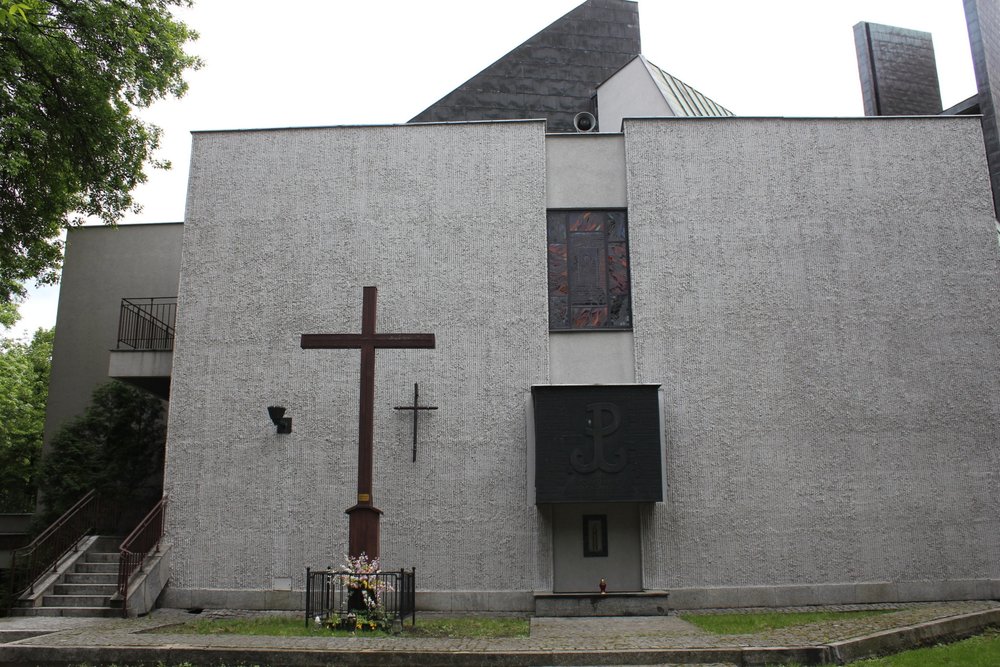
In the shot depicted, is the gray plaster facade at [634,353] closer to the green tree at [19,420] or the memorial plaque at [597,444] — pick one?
the memorial plaque at [597,444]

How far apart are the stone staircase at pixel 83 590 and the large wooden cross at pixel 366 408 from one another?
461cm

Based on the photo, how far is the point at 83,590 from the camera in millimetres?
13219

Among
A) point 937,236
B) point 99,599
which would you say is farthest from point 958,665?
point 99,599

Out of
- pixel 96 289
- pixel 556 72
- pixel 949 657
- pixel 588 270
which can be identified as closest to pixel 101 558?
pixel 96 289

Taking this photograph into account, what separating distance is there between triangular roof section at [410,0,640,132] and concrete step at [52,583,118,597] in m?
13.6

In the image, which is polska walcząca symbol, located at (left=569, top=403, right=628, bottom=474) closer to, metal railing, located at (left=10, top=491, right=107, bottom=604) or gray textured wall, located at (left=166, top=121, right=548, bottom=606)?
gray textured wall, located at (left=166, top=121, right=548, bottom=606)

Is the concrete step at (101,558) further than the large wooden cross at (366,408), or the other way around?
the concrete step at (101,558)

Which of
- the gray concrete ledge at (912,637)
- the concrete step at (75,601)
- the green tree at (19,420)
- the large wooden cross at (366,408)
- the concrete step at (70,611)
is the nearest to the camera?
the gray concrete ledge at (912,637)

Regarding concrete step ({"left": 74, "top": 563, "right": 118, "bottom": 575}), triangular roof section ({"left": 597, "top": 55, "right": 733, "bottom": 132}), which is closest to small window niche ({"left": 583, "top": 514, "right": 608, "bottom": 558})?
concrete step ({"left": 74, "top": 563, "right": 118, "bottom": 575})

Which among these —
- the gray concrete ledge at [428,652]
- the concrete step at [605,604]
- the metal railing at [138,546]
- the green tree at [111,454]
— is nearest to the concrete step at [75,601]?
the metal railing at [138,546]

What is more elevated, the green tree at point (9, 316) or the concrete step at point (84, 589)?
the green tree at point (9, 316)

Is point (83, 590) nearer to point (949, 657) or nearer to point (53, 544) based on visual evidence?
point (53, 544)

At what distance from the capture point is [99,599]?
12867 mm

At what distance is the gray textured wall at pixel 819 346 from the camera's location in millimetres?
13570
